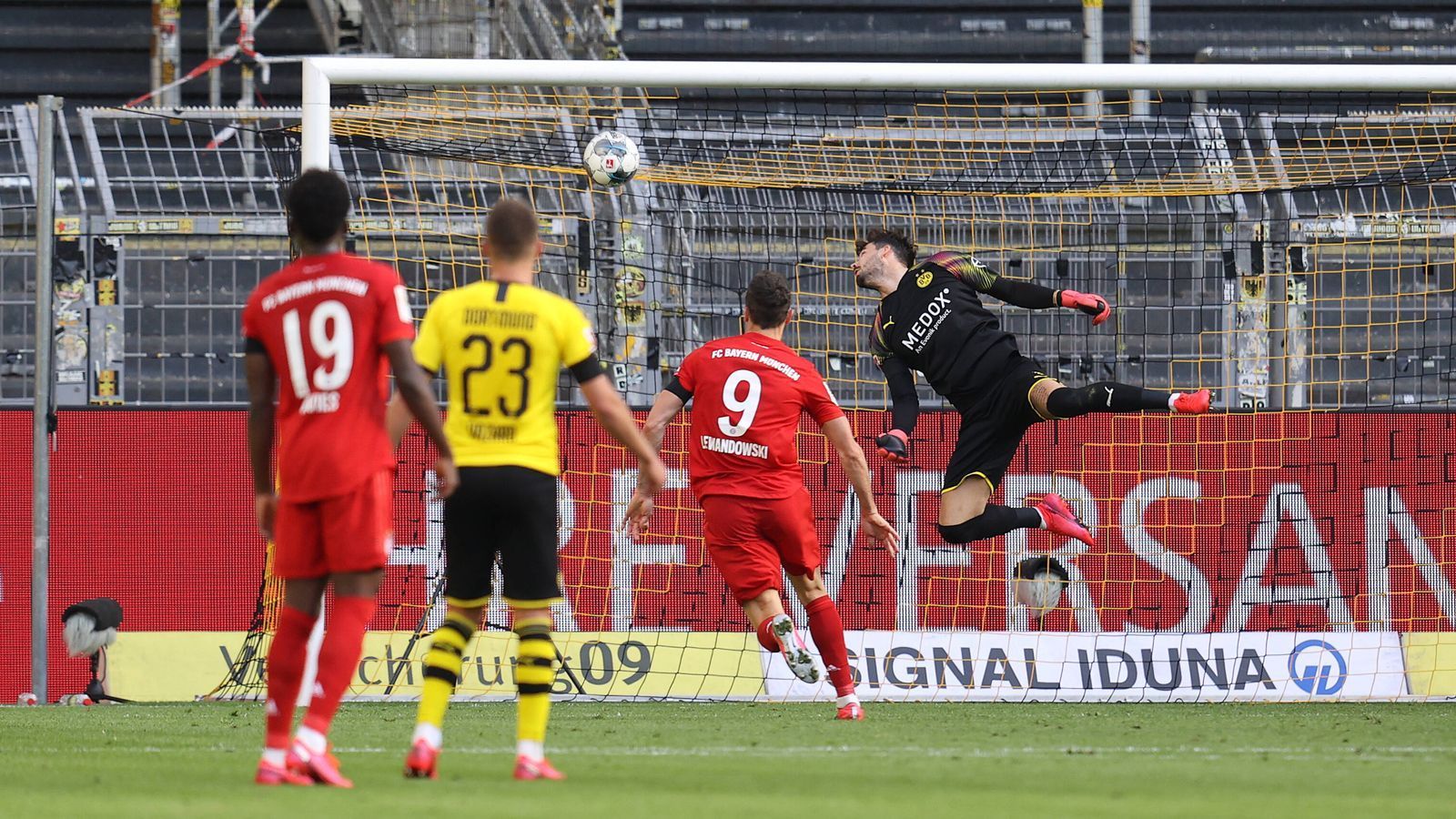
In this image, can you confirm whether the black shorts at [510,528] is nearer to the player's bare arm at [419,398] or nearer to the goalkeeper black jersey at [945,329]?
the player's bare arm at [419,398]

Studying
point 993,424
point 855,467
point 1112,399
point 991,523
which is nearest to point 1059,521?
point 991,523

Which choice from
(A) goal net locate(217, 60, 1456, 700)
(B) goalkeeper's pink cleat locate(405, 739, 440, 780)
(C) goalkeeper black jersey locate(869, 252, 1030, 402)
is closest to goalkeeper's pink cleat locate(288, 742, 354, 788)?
(B) goalkeeper's pink cleat locate(405, 739, 440, 780)

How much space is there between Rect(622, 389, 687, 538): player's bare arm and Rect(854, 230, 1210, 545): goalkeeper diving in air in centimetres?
132

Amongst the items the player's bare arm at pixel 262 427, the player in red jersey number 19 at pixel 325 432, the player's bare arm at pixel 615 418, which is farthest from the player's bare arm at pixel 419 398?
the player's bare arm at pixel 615 418

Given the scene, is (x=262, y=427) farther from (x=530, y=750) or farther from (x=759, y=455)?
(x=759, y=455)

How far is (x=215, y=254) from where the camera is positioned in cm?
1130

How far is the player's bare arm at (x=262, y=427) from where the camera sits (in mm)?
5125

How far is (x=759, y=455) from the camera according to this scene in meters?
8.17

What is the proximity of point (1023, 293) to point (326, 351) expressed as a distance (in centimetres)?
502

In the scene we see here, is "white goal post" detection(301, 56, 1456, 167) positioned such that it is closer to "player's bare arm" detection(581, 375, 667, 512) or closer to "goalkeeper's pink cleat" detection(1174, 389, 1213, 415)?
"goalkeeper's pink cleat" detection(1174, 389, 1213, 415)

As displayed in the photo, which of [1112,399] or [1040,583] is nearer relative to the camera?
[1112,399]

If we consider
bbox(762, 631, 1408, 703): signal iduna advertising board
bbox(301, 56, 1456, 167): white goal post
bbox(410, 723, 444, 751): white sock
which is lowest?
bbox(762, 631, 1408, 703): signal iduna advertising board

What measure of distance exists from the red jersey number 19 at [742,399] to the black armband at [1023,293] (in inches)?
70.8

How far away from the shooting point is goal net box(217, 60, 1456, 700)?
10.6 metres
